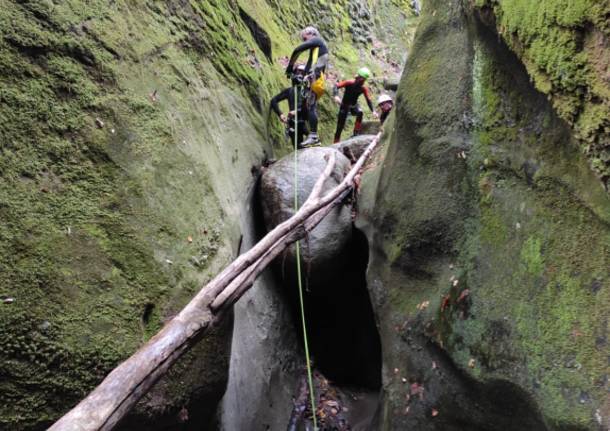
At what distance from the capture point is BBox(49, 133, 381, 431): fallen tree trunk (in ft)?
8.36

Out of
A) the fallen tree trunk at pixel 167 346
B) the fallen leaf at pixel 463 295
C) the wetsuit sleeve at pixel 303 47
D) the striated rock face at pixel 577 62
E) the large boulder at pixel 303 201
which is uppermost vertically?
the striated rock face at pixel 577 62

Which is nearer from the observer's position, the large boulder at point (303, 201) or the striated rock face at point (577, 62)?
the striated rock face at point (577, 62)

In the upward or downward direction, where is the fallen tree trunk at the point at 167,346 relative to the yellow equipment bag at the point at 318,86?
downward

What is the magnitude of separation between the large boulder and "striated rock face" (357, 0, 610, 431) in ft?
4.04

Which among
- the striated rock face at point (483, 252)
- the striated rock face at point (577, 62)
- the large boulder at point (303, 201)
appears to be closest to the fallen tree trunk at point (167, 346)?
the large boulder at point (303, 201)

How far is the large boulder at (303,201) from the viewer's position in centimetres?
675

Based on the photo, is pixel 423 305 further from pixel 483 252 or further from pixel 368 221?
pixel 368 221

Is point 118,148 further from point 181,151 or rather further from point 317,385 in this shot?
point 317,385

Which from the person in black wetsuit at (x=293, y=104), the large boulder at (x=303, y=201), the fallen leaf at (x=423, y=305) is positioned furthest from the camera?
the person in black wetsuit at (x=293, y=104)

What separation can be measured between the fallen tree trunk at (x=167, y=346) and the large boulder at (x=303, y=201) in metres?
1.26

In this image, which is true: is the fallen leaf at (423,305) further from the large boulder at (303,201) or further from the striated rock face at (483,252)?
the large boulder at (303,201)

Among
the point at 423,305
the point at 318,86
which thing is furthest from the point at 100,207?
the point at 318,86

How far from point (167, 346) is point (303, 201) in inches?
165

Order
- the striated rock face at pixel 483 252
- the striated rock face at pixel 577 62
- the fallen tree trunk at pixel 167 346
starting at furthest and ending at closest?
the striated rock face at pixel 483 252, the fallen tree trunk at pixel 167 346, the striated rock face at pixel 577 62
